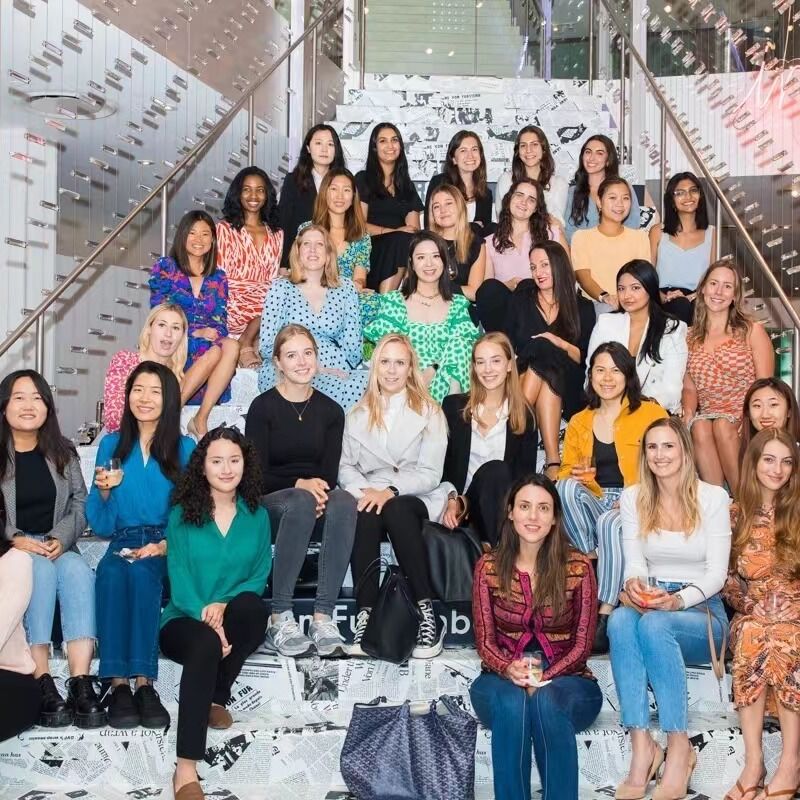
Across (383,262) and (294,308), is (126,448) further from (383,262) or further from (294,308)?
(383,262)

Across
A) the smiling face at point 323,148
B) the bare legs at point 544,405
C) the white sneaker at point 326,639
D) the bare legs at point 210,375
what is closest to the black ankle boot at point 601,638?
the white sneaker at point 326,639

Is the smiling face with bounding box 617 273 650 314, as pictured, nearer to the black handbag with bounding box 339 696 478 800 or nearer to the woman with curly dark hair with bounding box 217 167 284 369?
the woman with curly dark hair with bounding box 217 167 284 369

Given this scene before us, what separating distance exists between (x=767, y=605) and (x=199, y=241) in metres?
2.92

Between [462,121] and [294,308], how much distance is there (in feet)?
11.2

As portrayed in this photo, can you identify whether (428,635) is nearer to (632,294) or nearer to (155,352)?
(155,352)

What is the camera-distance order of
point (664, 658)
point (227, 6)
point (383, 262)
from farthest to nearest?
point (227, 6) → point (383, 262) → point (664, 658)

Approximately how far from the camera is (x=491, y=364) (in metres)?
4.41

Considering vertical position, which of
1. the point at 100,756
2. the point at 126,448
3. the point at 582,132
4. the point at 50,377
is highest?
the point at 582,132

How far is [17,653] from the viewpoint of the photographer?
3.50 metres

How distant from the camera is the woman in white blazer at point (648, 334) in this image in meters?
4.77

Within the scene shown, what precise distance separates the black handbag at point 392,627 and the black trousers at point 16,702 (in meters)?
1.00

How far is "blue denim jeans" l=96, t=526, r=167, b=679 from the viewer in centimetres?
366

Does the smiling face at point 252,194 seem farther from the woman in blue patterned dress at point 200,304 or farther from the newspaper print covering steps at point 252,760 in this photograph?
the newspaper print covering steps at point 252,760

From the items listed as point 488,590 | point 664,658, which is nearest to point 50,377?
point 488,590
